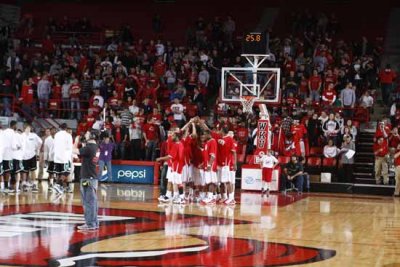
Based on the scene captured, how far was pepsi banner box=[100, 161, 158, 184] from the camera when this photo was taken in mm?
28219

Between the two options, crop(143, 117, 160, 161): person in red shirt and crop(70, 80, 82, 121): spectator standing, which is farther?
crop(70, 80, 82, 121): spectator standing

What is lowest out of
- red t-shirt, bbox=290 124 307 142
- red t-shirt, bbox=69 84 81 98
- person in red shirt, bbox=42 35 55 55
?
red t-shirt, bbox=290 124 307 142

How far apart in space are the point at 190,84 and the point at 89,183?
17.9 metres

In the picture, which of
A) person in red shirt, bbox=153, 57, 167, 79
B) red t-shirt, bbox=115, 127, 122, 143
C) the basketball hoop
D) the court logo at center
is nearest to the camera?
the court logo at center

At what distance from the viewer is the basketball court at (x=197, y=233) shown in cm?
1191

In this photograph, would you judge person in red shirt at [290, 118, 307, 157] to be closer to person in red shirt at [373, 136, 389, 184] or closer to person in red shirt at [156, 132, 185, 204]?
person in red shirt at [373, 136, 389, 184]

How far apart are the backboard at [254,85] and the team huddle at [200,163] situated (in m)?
4.28

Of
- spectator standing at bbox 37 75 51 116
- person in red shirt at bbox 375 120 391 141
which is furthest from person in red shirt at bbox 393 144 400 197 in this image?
spectator standing at bbox 37 75 51 116

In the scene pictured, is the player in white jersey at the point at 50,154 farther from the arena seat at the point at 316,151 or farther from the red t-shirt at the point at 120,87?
the arena seat at the point at 316,151

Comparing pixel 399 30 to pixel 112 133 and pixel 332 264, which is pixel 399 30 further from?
pixel 332 264

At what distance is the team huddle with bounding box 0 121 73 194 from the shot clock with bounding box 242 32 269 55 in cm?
607

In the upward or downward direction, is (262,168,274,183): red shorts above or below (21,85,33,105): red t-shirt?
below

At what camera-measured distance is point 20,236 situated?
13.8 m

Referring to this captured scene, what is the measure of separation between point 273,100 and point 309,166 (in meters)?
3.02
